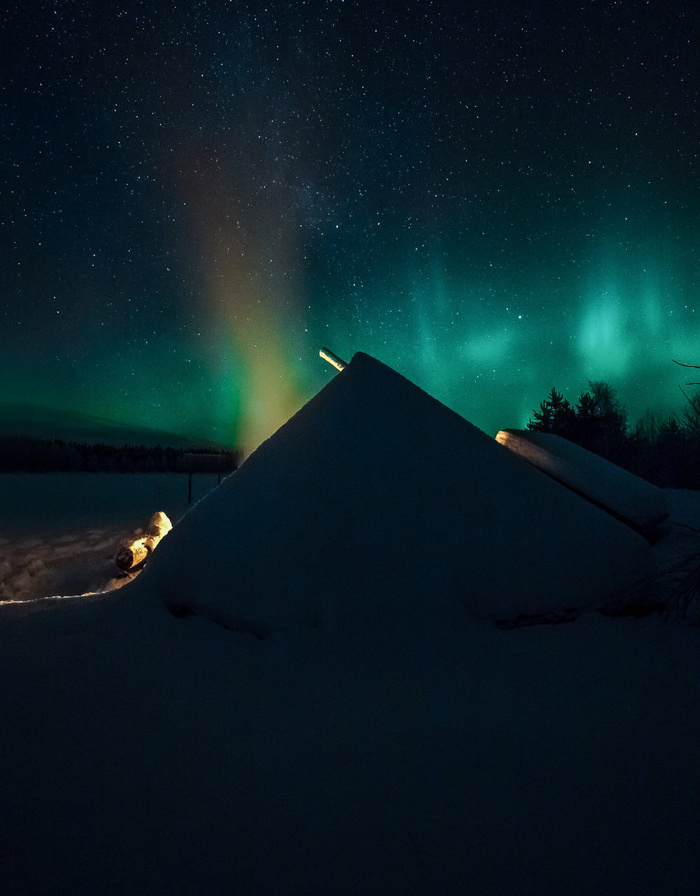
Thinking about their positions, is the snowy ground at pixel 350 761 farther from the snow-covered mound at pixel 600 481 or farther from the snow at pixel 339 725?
the snow-covered mound at pixel 600 481

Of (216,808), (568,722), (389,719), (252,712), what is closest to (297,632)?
(252,712)

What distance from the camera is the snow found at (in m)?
1.04

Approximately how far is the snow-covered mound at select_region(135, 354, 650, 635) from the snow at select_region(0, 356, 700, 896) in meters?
0.02

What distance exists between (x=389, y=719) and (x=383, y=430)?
5.43ft

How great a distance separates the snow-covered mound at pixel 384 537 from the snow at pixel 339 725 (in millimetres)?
17

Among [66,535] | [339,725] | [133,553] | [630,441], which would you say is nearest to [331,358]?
[339,725]

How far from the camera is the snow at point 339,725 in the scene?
40.8 inches

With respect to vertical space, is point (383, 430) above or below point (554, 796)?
above

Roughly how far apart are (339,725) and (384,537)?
95cm

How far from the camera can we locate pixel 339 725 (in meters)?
1.54

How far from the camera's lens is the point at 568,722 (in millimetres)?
1548

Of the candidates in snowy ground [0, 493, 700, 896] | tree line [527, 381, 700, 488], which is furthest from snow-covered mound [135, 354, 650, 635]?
tree line [527, 381, 700, 488]

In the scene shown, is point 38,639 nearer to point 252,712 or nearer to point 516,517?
point 252,712


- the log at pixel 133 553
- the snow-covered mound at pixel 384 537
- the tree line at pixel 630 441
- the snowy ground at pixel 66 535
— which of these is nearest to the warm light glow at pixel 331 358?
the snow-covered mound at pixel 384 537
